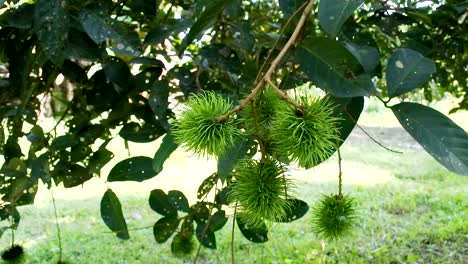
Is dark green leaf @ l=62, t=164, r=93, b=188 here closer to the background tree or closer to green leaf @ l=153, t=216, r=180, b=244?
the background tree

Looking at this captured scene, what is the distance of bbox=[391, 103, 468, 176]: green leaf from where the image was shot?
0.88 metres

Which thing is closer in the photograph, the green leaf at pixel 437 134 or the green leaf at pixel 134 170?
the green leaf at pixel 437 134

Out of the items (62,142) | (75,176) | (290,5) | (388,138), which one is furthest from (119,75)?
(388,138)

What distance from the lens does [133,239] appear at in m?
3.94

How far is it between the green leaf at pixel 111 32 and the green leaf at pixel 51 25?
0.18 feet

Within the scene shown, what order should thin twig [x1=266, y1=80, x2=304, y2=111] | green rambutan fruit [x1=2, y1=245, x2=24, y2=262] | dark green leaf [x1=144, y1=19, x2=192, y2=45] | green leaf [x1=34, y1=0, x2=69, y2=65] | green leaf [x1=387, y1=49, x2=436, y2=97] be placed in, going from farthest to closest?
green rambutan fruit [x1=2, y1=245, x2=24, y2=262] < dark green leaf [x1=144, y1=19, x2=192, y2=45] < green leaf [x1=34, y1=0, x2=69, y2=65] < green leaf [x1=387, y1=49, x2=436, y2=97] < thin twig [x1=266, y1=80, x2=304, y2=111]

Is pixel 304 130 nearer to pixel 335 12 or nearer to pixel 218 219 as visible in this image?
pixel 335 12

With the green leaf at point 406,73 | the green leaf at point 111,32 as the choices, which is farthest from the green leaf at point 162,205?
the green leaf at point 406,73

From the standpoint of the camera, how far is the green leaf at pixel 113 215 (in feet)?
5.26

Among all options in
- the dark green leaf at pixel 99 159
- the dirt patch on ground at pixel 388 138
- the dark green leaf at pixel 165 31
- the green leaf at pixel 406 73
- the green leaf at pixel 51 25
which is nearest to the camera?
the green leaf at pixel 406 73

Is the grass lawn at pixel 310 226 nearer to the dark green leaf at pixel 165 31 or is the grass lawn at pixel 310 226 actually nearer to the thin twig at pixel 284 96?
the dark green leaf at pixel 165 31

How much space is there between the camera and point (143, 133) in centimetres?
156

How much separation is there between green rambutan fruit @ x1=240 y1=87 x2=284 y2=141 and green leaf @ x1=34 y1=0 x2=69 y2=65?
56 centimetres

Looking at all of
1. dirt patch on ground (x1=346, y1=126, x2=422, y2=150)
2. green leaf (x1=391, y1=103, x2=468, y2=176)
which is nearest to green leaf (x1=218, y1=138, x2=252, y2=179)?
green leaf (x1=391, y1=103, x2=468, y2=176)
